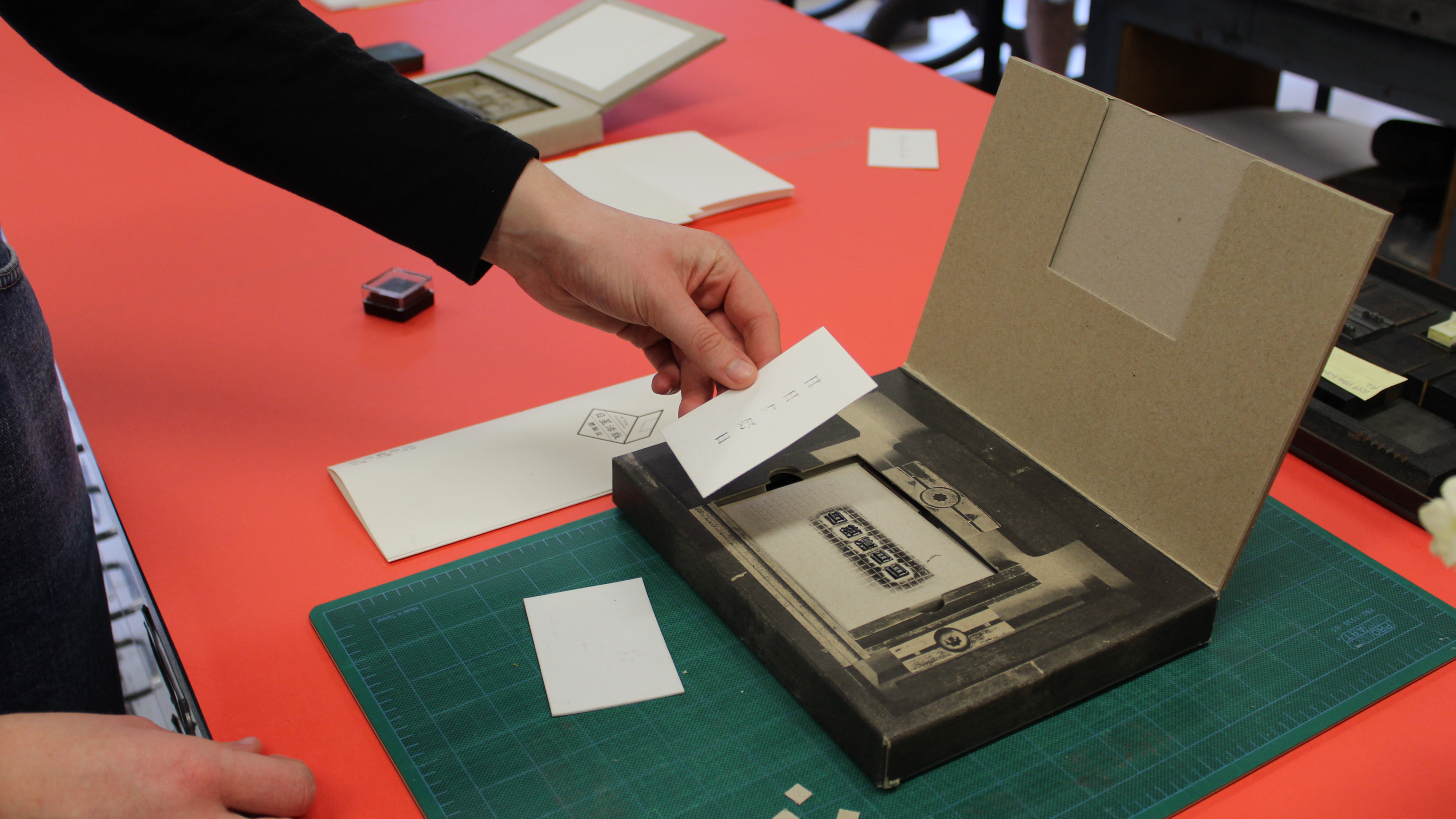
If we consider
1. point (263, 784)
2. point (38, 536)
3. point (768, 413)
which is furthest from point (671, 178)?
point (263, 784)

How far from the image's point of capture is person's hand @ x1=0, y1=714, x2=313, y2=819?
0.61 meters

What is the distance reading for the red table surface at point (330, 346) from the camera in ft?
2.40

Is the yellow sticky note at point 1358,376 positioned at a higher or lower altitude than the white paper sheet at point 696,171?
higher

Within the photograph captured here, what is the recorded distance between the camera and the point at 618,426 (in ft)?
3.40

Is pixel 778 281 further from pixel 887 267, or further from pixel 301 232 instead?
pixel 301 232

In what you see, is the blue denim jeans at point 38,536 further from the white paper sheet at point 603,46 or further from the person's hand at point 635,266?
the white paper sheet at point 603,46

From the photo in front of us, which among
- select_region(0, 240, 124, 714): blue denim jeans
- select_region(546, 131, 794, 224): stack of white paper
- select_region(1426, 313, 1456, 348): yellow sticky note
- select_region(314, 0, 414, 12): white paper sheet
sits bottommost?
select_region(0, 240, 124, 714): blue denim jeans

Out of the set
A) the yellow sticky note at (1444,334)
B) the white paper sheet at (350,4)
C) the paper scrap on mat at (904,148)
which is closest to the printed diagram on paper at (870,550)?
the yellow sticky note at (1444,334)

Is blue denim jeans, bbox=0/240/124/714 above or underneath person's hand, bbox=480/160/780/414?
underneath

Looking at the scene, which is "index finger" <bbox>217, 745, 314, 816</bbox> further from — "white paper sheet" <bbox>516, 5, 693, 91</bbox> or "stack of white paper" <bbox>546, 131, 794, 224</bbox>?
"white paper sheet" <bbox>516, 5, 693, 91</bbox>

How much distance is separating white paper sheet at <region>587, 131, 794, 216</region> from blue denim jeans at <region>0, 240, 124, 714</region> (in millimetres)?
673

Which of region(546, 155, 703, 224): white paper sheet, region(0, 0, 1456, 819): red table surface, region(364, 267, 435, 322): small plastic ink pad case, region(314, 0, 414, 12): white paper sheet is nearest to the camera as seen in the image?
region(0, 0, 1456, 819): red table surface

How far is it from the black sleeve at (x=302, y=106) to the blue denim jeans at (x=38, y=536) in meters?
0.19

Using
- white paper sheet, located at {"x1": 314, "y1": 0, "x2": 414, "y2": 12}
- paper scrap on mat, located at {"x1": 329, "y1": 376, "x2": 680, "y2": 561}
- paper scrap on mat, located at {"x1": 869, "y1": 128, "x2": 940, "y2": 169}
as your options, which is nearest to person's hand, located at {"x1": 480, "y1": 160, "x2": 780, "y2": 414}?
paper scrap on mat, located at {"x1": 329, "y1": 376, "x2": 680, "y2": 561}
